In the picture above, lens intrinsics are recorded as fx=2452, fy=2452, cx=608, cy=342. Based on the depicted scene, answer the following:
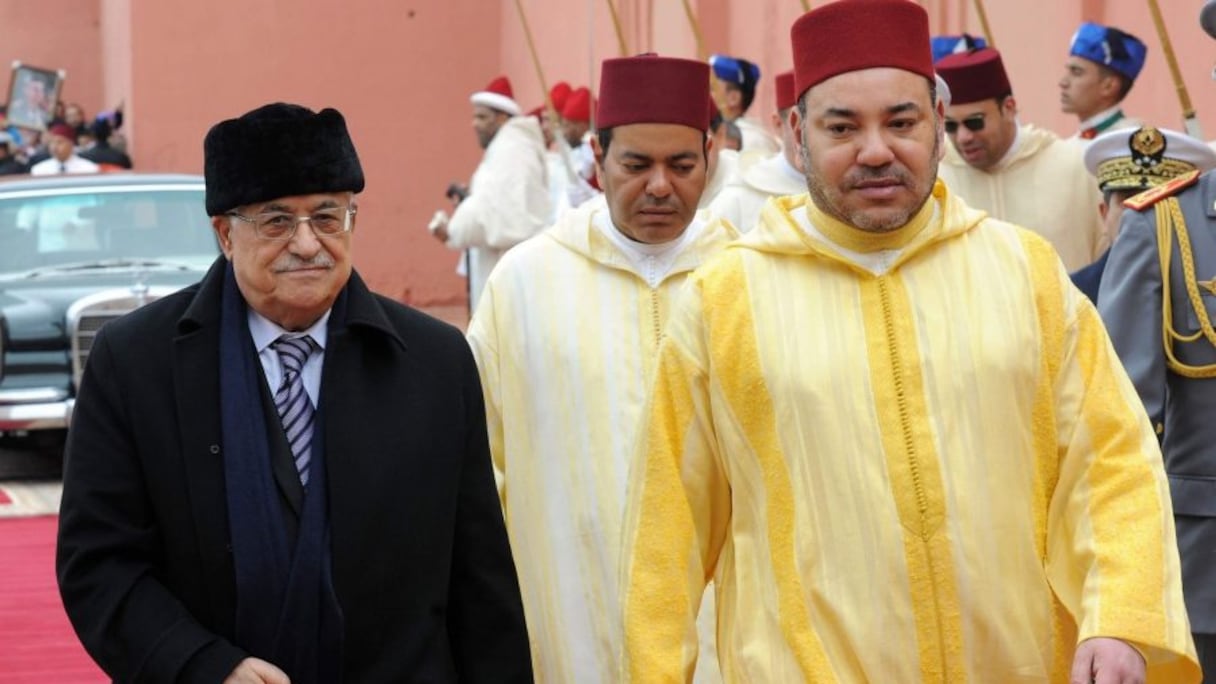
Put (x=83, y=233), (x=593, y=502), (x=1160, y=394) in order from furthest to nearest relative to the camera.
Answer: (x=83, y=233) → (x=593, y=502) → (x=1160, y=394)

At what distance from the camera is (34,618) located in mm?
9656

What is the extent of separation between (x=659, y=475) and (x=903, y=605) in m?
0.47

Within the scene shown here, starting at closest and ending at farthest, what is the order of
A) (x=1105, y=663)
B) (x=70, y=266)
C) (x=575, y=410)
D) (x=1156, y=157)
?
(x=1105, y=663), (x=575, y=410), (x=1156, y=157), (x=70, y=266)

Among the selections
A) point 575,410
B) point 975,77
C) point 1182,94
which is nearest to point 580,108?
point 975,77

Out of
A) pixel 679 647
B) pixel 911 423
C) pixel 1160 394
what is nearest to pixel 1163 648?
pixel 911 423

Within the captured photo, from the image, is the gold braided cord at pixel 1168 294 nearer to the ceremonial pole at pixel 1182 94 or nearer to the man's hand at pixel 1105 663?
the man's hand at pixel 1105 663

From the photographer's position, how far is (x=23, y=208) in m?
14.3

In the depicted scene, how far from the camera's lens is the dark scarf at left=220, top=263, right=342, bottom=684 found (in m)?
3.92

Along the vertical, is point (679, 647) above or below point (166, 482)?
below

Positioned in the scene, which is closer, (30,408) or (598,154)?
(598,154)

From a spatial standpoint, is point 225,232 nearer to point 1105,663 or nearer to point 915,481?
point 915,481

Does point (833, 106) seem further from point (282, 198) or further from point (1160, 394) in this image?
point (1160, 394)

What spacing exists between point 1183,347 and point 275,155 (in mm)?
2137

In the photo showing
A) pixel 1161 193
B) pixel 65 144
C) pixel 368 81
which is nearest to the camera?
pixel 1161 193
